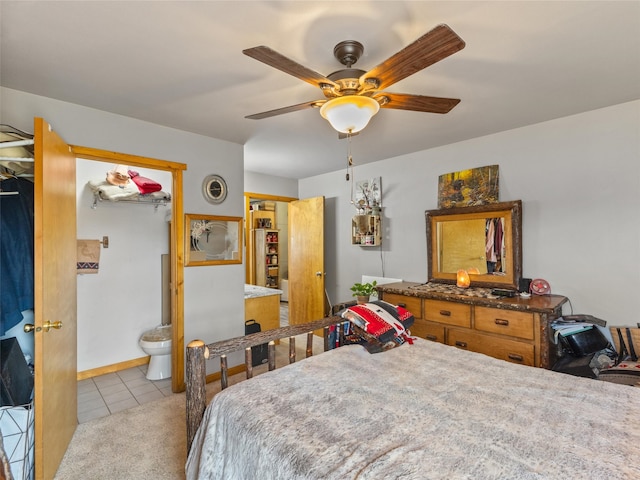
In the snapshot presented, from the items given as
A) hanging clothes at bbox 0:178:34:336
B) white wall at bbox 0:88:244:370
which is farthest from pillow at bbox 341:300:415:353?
hanging clothes at bbox 0:178:34:336

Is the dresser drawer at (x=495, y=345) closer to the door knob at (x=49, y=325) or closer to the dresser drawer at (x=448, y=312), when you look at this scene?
the dresser drawer at (x=448, y=312)

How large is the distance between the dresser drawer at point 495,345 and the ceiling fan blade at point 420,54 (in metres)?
Answer: 2.24

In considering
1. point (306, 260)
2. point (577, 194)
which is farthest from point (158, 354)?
point (577, 194)

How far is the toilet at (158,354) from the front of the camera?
329 centimetres

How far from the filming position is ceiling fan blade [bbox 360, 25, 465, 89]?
115 cm

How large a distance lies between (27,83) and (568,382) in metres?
3.57

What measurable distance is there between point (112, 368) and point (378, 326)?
3.19 m

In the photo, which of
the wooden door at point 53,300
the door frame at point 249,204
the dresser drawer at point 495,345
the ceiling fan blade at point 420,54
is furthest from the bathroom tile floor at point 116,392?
the ceiling fan blade at point 420,54

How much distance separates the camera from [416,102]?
1.74 meters

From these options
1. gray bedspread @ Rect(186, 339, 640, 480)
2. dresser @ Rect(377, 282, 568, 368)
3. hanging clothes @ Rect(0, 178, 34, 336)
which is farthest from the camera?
dresser @ Rect(377, 282, 568, 368)

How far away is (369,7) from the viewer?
56.8 inches

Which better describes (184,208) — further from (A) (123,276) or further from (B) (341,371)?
(B) (341,371)

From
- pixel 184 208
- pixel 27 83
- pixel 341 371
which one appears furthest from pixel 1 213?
pixel 341 371

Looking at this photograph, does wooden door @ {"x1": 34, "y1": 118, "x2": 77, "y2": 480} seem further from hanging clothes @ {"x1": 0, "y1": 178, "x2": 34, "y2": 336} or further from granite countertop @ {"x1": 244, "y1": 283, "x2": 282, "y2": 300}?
granite countertop @ {"x1": 244, "y1": 283, "x2": 282, "y2": 300}
